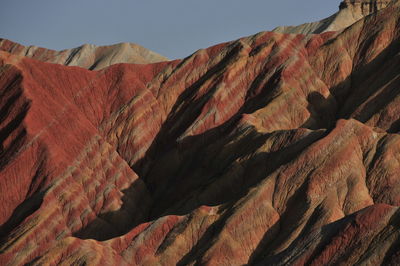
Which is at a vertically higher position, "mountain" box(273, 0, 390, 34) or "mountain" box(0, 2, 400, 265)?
"mountain" box(273, 0, 390, 34)

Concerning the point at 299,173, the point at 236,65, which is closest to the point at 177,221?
the point at 299,173

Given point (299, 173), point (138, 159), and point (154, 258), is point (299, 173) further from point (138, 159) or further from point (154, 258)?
point (138, 159)

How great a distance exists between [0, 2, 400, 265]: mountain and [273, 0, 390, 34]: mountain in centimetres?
4692

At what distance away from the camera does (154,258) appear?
102 meters

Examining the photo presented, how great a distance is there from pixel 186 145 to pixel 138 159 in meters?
7.94

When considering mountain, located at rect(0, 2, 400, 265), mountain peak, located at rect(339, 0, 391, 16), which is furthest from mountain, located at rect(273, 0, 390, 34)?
mountain, located at rect(0, 2, 400, 265)

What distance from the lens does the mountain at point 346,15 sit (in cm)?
18920

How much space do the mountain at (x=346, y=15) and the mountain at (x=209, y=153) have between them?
4692 cm

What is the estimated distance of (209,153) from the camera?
126 meters

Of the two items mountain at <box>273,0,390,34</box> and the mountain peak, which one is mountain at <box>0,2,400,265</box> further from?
the mountain peak

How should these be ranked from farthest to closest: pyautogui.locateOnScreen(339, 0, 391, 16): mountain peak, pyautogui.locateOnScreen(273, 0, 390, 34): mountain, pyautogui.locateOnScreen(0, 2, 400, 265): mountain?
pyautogui.locateOnScreen(339, 0, 391, 16): mountain peak < pyautogui.locateOnScreen(273, 0, 390, 34): mountain < pyautogui.locateOnScreen(0, 2, 400, 265): mountain

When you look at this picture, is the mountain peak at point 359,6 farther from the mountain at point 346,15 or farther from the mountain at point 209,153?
the mountain at point 209,153

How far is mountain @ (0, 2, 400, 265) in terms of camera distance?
101 meters

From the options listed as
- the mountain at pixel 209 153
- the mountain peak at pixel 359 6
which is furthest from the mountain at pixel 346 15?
the mountain at pixel 209 153
